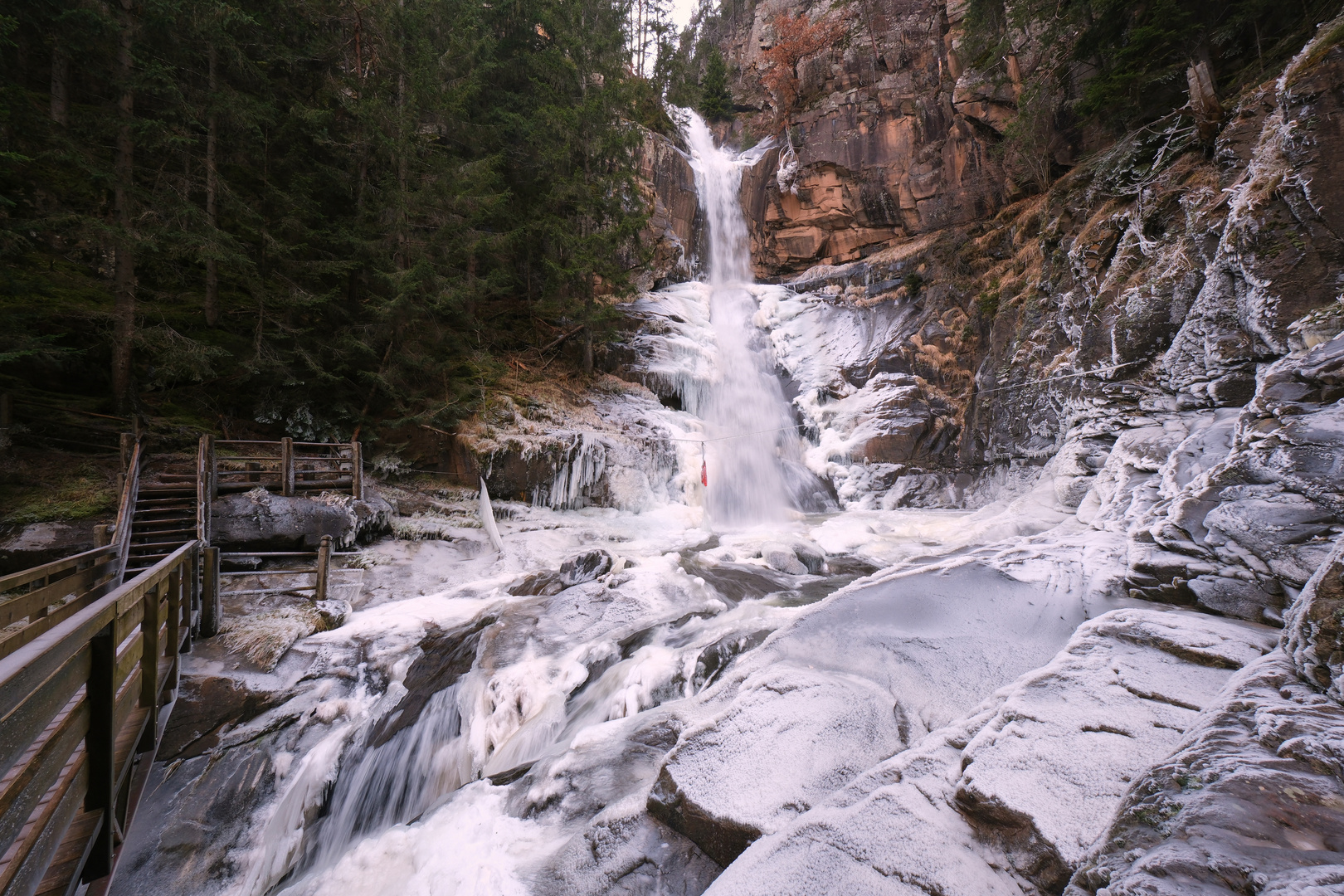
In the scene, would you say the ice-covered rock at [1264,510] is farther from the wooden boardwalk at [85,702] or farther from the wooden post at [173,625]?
the wooden post at [173,625]

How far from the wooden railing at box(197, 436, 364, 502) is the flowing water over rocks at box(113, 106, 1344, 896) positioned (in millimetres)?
1526

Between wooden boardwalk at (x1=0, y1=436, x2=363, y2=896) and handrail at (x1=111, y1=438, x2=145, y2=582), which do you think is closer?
wooden boardwalk at (x1=0, y1=436, x2=363, y2=896)

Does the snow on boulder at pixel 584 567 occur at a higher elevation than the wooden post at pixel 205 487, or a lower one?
lower

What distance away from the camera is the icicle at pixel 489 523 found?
30.4ft

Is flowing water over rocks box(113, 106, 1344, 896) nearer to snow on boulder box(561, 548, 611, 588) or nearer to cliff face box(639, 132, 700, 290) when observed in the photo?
snow on boulder box(561, 548, 611, 588)

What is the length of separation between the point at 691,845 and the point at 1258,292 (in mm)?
9137

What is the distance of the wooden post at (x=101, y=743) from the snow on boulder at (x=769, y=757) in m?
2.62

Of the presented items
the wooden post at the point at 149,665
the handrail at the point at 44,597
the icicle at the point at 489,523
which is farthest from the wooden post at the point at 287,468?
the wooden post at the point at 149,665

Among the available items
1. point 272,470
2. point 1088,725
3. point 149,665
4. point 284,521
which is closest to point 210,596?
point 284,521

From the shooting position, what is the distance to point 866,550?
30.1ft

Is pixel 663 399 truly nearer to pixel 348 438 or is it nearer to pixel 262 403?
pixel 348 438

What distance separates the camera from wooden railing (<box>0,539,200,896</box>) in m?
1.53

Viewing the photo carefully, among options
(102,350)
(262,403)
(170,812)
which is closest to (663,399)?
(262,403)

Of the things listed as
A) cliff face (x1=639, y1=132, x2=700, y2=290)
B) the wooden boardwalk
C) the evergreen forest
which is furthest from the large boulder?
cliff face (x1=639, y1=132, x2=700, y2=290)
